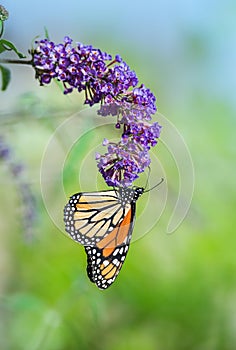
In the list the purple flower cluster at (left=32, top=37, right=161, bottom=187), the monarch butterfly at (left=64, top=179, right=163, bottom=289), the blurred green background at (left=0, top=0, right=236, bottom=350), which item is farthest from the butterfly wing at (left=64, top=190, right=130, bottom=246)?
the blurred green background at (left=0, top=0, right=236, bottom=350)

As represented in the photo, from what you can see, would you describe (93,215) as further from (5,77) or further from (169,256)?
(169,256)

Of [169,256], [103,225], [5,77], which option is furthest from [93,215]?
[169,256]

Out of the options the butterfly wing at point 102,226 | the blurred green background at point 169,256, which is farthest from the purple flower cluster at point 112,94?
the blurred green background at point 169,256

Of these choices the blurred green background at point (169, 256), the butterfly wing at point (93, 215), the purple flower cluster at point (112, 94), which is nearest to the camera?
the purple flower cluster at point (112, 94)

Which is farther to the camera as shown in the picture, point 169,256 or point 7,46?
point 169,256

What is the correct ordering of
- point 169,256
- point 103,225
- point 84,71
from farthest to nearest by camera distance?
point 169,256 < point 103,225 < point 84,71

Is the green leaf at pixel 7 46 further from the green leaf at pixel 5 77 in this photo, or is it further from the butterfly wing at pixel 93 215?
the butterfly wing at pixel 93 215

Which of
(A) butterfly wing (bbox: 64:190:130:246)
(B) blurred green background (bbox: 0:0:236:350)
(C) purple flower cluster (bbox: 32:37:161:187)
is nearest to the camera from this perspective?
(C) purple flower cluster (bbox: 32:37:161:187)

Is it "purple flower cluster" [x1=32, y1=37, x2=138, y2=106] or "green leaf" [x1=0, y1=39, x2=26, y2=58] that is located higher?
"purple flower cluster" [x1=32, y1=37, x2=138, y2=106]

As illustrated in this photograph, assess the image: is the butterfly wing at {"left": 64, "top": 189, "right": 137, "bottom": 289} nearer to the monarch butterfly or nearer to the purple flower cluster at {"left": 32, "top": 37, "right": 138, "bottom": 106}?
the monarch butterfly
